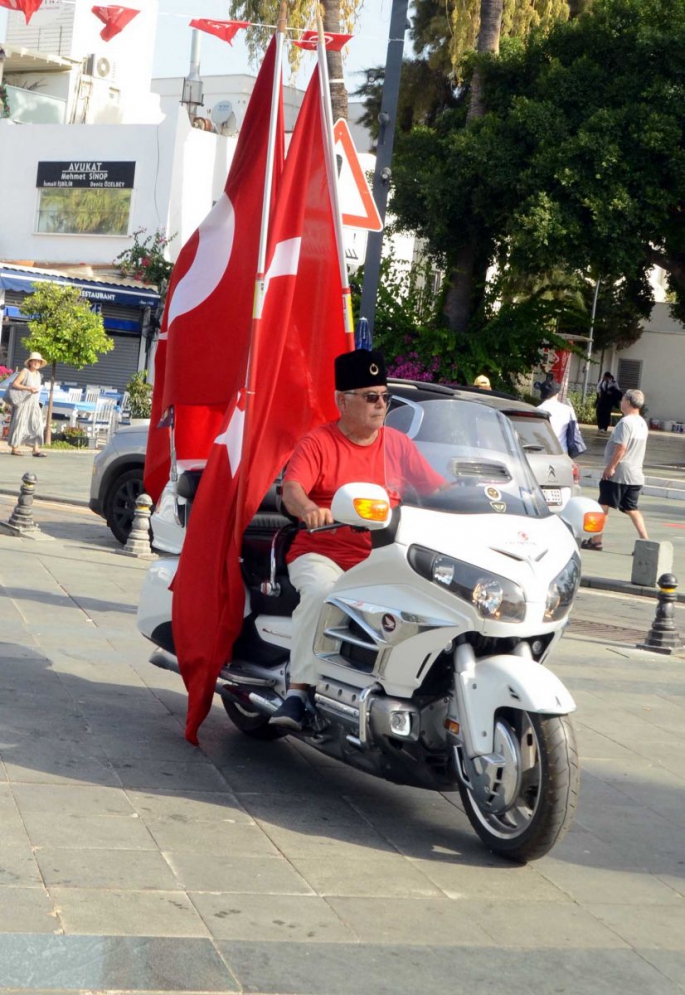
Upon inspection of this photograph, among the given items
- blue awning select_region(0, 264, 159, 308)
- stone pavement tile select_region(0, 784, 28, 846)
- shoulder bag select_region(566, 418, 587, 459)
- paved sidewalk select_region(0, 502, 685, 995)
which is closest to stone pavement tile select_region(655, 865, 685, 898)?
paved sidewalk select_region(0, 502, 685, 995)

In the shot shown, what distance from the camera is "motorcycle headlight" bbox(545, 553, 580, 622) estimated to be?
4.72m

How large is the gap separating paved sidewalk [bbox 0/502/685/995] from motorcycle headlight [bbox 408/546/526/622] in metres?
0.92

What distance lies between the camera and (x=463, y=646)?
468cm

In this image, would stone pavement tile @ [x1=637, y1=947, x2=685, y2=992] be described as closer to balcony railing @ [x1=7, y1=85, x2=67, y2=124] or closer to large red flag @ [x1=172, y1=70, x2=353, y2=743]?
large red flag @ [x1=172, y1=70, x2=353, y2=743]

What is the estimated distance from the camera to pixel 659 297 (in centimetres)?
6825

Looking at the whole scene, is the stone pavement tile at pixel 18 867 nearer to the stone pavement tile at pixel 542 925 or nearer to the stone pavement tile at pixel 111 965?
the stone pavement tile at pixel 111 965

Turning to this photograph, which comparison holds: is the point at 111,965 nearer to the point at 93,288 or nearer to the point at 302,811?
the point at 302,811

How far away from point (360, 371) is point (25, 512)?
7690mm

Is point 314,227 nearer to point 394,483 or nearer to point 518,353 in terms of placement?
point 394,483

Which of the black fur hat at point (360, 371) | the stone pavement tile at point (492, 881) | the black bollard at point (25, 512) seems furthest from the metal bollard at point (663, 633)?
the black bollard at point (25, 512)

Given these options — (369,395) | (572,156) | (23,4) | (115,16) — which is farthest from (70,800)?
(572,156)

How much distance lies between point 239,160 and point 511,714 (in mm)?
3102

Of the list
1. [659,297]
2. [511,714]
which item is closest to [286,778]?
[511,714]

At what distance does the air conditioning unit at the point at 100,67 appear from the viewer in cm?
4222
